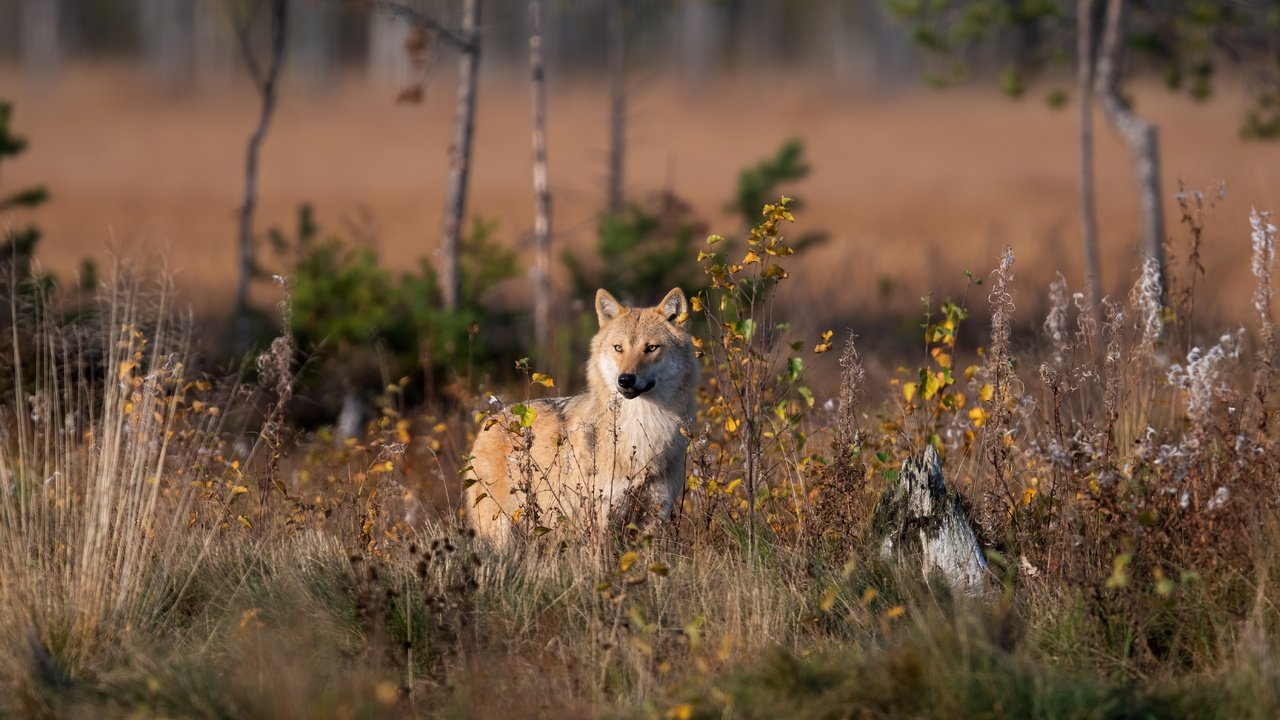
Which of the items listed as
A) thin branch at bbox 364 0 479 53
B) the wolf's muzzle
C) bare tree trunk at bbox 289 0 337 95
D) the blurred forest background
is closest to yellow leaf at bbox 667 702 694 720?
the wolf's muzzle

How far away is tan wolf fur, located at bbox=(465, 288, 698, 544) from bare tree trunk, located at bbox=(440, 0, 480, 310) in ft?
16.4

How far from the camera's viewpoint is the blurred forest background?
14.4m

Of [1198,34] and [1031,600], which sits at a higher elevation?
[1198,34]

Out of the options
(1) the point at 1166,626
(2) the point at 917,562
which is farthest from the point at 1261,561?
(2) the point at 917,562

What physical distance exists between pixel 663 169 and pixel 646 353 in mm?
30820

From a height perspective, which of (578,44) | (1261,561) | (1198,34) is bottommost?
(1261,561)

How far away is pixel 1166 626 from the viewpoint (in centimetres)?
566

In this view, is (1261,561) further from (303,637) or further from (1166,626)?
(303,637)

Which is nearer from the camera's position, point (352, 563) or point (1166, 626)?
point (1166, 626)

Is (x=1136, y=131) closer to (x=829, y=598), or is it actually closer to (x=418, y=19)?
(x=418, y=19)

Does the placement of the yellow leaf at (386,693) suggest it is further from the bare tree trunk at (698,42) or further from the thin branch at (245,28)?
the bare tree trunk at (698,42)

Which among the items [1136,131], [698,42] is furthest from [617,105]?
[698,42]

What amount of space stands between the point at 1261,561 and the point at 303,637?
4.16 meters

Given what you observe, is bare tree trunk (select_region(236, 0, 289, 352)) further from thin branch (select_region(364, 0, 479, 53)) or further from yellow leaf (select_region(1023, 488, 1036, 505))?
yellow leaf (select_region(1023, 488, 1036, 505))
